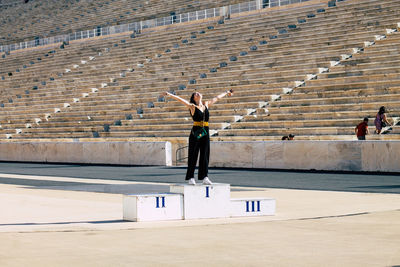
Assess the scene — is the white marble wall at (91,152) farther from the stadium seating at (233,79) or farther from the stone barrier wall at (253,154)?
the stadium seating at (233,79)

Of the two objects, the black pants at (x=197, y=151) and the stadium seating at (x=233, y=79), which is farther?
the stadium seating at (x=233, y=79)

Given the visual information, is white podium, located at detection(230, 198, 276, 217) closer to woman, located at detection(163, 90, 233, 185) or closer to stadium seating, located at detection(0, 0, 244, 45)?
woman, located at detection(163, 90, 233, 185)

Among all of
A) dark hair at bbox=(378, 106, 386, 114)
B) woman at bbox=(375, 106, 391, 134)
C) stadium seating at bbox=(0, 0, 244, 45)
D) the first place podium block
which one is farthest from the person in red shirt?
stadium seating at bbox=(0, 0, 244, 45)

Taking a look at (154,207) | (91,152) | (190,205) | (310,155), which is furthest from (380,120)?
(154,207)

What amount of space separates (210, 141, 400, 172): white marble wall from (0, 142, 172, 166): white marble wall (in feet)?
9.51

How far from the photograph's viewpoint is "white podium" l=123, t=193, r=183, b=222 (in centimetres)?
959

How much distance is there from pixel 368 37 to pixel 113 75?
46.9 ft

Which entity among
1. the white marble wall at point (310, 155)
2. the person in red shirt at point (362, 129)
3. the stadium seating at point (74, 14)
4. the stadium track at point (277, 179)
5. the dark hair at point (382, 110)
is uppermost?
the stadium seating at point (74, 14)

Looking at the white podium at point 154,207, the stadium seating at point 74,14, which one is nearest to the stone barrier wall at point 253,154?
the white podium at point 154,207

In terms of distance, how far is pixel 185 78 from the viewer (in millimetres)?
32531

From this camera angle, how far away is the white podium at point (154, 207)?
9.59m

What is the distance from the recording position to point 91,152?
29109mm

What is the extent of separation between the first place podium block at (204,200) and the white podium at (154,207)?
109 millimetres

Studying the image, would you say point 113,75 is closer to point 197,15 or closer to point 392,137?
point 197,15
